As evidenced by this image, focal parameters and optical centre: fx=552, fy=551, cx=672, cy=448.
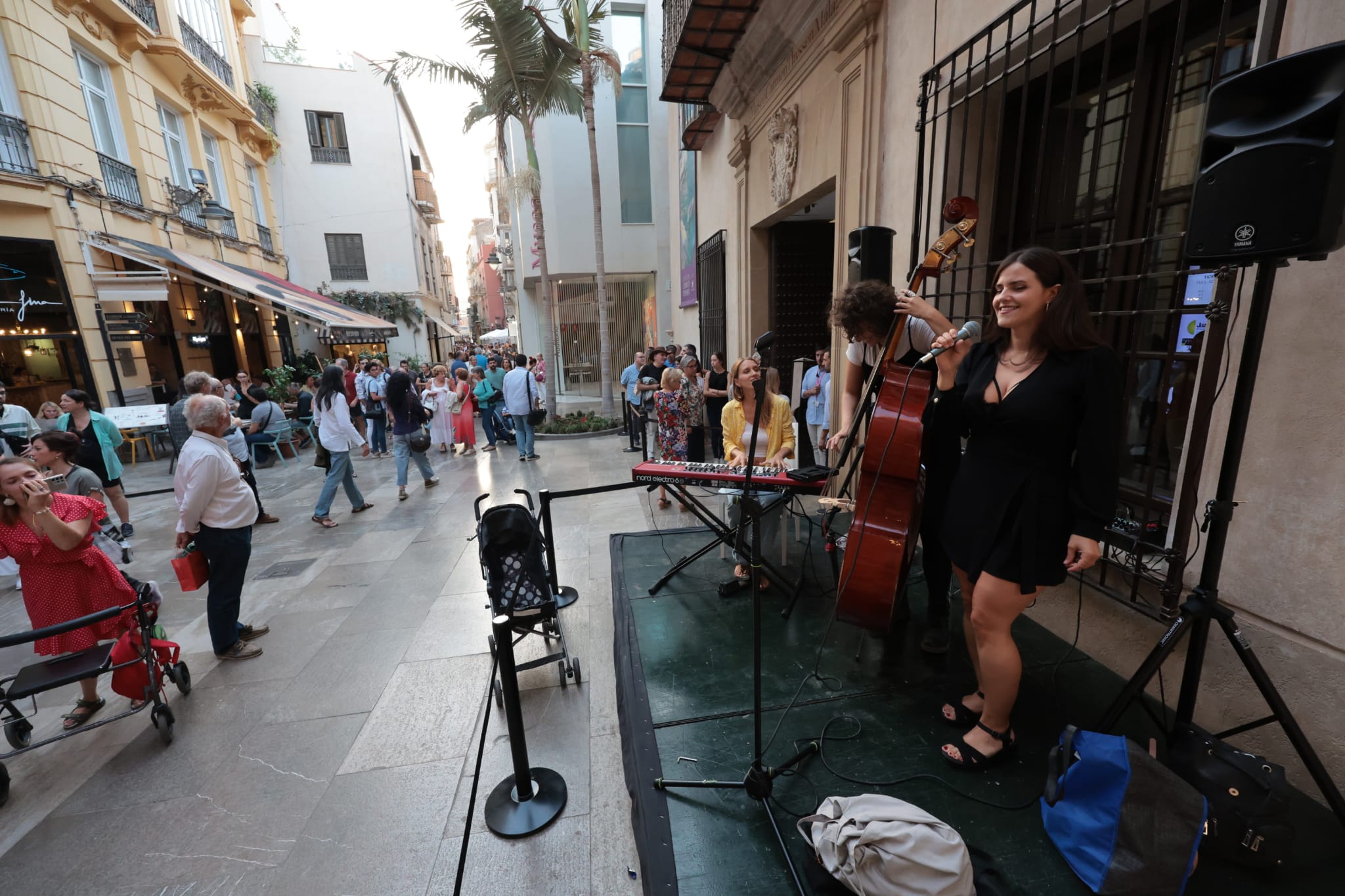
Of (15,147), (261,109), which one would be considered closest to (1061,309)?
(15,147)

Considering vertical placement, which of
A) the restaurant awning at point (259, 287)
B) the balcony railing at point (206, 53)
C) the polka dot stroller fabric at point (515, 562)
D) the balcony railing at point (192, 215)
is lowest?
the polka dot stroller fabric at point (515, 562)

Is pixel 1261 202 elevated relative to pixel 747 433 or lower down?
elevated

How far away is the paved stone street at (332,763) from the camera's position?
2244 millimetres

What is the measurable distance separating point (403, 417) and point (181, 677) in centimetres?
455

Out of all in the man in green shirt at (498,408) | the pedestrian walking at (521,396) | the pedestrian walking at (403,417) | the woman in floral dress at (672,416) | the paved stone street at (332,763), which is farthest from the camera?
the man in green shirt at (498,408)

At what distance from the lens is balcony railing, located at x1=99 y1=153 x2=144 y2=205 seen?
10391mm

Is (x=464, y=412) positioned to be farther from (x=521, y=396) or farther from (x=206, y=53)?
(x=206, y=53)

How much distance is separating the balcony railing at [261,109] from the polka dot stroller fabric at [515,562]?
20711 millimetres

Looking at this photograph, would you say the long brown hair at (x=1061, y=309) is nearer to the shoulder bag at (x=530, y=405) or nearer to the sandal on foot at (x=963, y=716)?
the sandal on foot at (x=963, y=716)

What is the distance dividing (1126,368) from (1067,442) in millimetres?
1119

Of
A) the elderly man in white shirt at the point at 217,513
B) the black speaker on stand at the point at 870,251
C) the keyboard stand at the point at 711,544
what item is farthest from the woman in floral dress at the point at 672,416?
the elderly man in white shirt at the point at 217,513

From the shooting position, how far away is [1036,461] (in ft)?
6.70

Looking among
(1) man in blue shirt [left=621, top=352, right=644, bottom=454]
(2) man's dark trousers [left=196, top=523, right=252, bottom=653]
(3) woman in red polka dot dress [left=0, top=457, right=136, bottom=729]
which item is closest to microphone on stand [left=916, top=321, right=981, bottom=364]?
(2) man's dark trousers [left=196, top=523, right=252, bottom=653]

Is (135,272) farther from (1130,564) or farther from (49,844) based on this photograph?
(1130,564)
